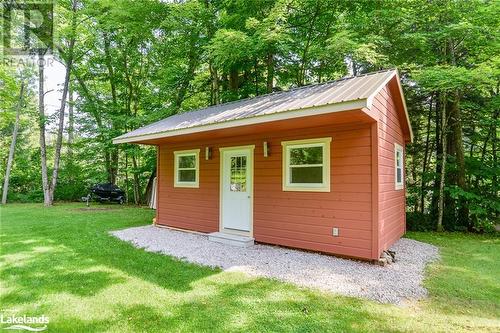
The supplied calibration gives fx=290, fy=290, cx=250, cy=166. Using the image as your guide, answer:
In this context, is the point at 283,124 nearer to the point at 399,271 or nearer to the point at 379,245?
the point at 379,245

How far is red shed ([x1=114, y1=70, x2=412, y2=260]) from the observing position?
4.52 meters

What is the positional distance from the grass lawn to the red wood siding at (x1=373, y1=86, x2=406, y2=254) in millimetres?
941

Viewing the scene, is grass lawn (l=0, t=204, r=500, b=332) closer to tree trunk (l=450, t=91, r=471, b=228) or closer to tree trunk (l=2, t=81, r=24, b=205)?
tree trunk (l=450, t=91, r=471, b=228)

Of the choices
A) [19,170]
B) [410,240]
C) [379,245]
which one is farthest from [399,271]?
[19,170]

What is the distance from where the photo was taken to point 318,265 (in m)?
4.40

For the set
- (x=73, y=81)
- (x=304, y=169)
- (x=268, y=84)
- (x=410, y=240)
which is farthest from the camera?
(x=73, y=81)

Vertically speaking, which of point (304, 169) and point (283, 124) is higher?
point (283, 124)

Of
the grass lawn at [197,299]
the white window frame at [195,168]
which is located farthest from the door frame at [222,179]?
the grass lawn at [197,299]

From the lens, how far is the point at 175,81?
12.1 metres

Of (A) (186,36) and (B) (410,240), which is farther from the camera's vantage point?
(A) (186,36)

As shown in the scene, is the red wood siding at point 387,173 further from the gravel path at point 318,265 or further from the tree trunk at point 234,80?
the tree trunk at point 234,80

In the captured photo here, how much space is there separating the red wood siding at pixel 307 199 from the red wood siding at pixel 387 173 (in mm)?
295

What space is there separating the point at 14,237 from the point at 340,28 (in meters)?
10.2

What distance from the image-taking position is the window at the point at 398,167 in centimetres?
615
